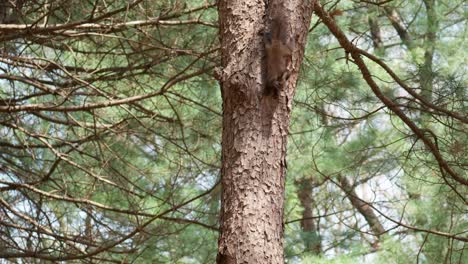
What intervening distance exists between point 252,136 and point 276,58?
0.24 metres

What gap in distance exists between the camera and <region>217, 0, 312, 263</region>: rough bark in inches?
→ 84.4

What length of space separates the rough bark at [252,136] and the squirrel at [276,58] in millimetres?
21

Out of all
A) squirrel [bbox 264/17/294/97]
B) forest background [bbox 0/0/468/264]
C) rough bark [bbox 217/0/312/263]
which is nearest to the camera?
rough bark [bbox 217/0/312/263]

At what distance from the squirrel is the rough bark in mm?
21

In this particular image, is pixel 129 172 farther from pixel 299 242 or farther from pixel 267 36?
pixel 267 36

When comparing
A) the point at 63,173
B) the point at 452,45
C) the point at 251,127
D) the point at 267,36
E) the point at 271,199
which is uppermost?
the point at 452,45

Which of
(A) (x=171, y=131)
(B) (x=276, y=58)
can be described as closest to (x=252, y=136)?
(B) (x=276, y=58)

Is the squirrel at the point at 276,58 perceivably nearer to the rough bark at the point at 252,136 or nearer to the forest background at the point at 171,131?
the rough bark at the point at 252,136

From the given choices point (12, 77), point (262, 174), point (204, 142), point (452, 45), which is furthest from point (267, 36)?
point (452, 45)

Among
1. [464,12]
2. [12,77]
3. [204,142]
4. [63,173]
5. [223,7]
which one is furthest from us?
[464,12]

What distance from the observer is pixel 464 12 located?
21.7 feet

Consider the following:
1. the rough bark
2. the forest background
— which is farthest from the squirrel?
the forest background

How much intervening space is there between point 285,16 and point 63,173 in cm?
319

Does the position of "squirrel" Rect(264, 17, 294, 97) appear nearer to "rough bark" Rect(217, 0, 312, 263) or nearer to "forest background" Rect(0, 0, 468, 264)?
"rough bark" Rect(217, 0, 312, 263)
